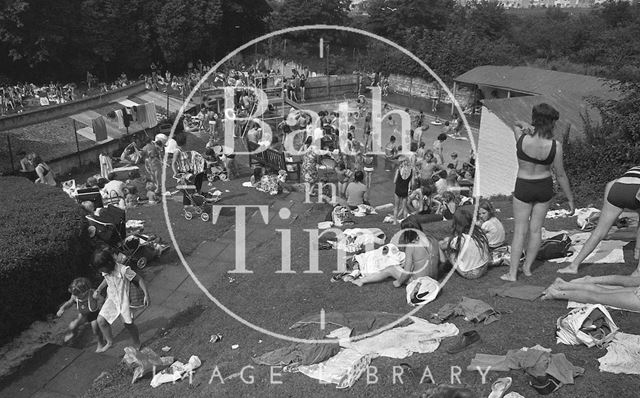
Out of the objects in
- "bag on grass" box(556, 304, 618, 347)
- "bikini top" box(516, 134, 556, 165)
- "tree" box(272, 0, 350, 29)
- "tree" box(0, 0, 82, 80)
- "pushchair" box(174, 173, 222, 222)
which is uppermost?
"tree" box(272, 0, 350, 29)

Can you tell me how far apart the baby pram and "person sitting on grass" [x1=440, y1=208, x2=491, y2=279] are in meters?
5.94

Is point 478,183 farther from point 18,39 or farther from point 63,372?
point 18,39

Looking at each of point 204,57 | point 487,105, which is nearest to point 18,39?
point 204,57

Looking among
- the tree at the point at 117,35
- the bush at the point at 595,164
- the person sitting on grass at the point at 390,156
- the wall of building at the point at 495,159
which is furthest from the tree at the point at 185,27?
the bush at the point at 595,164

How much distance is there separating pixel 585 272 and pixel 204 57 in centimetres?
4847

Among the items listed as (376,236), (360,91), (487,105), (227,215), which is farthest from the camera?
(360,91)

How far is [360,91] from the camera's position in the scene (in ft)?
131

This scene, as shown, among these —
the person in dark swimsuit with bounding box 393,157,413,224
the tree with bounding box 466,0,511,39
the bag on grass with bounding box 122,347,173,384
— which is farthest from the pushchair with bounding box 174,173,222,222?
the tree with bounding box 466,0,511,39

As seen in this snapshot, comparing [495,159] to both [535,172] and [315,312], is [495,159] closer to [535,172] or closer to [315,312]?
[535,172]

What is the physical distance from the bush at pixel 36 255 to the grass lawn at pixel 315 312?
78.5 inches

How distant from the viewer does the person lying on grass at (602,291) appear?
18.6ft

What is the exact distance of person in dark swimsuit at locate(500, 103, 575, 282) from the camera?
6.05 meters

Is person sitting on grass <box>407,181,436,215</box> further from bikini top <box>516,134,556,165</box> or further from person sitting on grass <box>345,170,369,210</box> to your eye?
bikini top <box>516,134,556,165</box>

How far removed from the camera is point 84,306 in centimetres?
758
